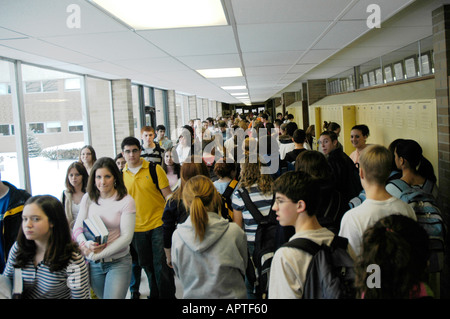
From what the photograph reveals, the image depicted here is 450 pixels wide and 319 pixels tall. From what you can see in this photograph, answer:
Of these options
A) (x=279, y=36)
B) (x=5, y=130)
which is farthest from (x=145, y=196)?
(x=5, y=130)

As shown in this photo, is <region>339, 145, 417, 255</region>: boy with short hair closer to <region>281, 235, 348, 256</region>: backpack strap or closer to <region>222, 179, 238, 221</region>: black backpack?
<region>281, 235, 348, 256</region>: backpack strap

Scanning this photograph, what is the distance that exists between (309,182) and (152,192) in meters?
2.11

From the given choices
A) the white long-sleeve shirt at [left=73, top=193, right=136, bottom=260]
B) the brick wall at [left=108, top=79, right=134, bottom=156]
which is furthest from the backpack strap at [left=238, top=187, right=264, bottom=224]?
the brick wall at [left=108, top=79, right=134, bottom=156]

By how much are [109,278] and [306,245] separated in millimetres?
1730

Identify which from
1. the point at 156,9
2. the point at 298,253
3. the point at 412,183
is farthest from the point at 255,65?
the point at 298,253

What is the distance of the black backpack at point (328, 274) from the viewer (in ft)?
4.67

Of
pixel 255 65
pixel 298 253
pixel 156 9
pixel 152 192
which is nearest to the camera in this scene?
pixel 298 253

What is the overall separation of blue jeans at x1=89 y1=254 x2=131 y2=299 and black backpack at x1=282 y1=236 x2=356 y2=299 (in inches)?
64.6

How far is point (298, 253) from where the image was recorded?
5.02ft

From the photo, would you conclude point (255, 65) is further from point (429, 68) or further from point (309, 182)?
point (309, 182)

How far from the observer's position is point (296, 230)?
5.88 ft

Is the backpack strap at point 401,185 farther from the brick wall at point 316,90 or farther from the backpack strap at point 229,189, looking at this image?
the brick wall at point 316,90

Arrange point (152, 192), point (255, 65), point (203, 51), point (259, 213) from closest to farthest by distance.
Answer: point (259, 213) → point (152, 192) → point (203, 51) → point (255, 65)

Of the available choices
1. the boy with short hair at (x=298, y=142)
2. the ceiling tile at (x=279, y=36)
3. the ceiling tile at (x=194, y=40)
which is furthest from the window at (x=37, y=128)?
the boy with short hair at (x=298, y=142)
